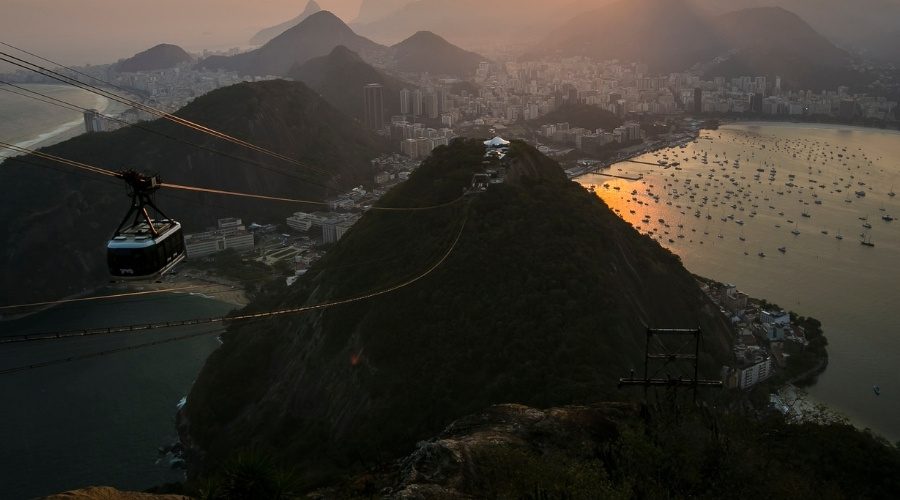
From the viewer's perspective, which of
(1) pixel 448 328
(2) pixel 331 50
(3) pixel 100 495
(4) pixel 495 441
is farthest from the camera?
(2) pixel 331 50

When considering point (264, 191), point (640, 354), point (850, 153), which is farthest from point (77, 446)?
point (850, 153)

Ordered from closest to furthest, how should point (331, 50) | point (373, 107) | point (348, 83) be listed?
point (373, 107), point (348, 83), point (331, 50)

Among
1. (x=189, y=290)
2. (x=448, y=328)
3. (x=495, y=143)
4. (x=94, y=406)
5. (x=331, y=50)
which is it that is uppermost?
(x=331, y=50)

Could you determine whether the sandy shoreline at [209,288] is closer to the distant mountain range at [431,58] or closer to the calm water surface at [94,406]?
the calm water surface at [94,406]

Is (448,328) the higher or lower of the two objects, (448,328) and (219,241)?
the higher

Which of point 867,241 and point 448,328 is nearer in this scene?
point 448,328

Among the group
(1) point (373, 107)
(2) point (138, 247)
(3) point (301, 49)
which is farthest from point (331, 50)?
(2) point (138, 247)

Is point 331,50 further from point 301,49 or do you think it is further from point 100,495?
point 100,495
